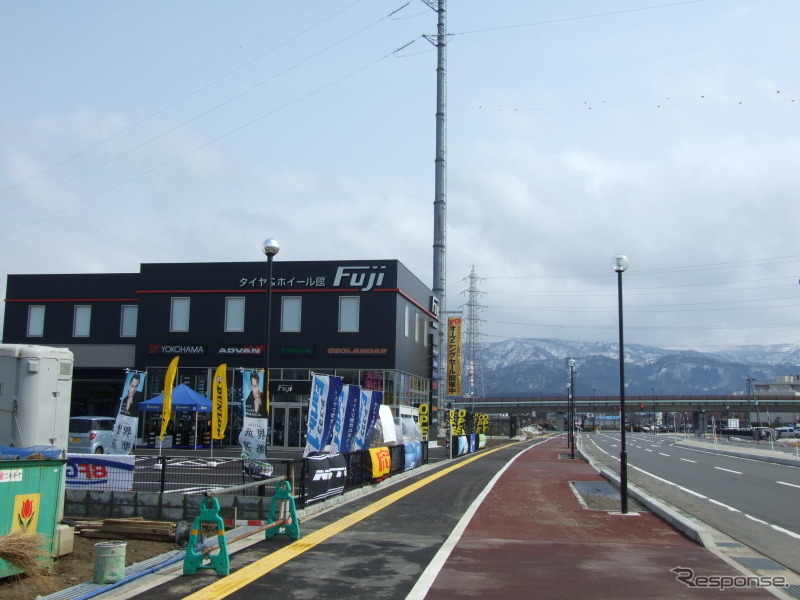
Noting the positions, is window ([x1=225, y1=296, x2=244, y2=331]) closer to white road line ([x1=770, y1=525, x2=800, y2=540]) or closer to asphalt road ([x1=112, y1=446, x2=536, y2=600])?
asphalt road ([x1=112, y1=446, x2=536, y2=600])

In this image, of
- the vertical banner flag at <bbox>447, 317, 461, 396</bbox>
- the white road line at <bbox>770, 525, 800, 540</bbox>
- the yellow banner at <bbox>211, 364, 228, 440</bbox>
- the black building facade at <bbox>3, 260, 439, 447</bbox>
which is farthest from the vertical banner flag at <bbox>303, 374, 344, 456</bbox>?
the vertical banner flag at <bbox>447, 317, 461, 396</bbox>

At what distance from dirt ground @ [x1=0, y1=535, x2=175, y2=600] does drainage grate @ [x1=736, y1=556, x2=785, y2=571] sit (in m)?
8.50

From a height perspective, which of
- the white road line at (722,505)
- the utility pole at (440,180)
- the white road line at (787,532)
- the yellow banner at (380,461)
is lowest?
the white road line at (722,505)

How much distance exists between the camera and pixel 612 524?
14.1 metres

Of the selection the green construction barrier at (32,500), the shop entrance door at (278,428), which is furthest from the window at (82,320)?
the green construction barrier at (32,500)

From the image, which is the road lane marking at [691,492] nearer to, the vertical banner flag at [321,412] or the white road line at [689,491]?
the white road line at [689,491]

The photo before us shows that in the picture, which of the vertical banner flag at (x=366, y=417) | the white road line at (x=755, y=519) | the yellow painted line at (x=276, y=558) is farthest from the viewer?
the vertical banner flag at (x=366, y=417)

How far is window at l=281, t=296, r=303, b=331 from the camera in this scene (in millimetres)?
43406

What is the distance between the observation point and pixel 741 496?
20969mm

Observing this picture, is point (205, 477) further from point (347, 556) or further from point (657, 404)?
point (657, 404)

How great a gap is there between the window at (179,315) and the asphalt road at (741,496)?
26.8 metres

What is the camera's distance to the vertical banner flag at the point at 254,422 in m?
20.4

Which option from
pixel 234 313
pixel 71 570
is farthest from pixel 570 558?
pixel 234 313

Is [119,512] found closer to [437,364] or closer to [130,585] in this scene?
[130,585]
